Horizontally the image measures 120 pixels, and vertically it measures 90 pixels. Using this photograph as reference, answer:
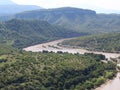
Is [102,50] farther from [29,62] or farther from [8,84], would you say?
[8,84]

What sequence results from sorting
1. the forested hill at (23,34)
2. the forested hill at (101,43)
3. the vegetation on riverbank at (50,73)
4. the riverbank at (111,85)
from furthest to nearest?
the forested hill at (23,34)
the forested hill at (101,43)
the riverbank at (111,85)
the vegetation on riverbank at (50,73)

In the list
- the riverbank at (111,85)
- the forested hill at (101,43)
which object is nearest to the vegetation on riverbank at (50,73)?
the riverbank at (111,85)

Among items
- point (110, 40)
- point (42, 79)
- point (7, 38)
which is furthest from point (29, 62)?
point (7, 38)

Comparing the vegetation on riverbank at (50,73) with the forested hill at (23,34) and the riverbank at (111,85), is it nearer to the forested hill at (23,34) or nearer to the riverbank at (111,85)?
the riverbank at (111,85)

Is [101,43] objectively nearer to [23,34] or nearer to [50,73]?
[23,34]

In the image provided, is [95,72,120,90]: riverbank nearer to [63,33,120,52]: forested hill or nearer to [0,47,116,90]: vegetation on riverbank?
[0,47,116,90]: vegetation on riverbank

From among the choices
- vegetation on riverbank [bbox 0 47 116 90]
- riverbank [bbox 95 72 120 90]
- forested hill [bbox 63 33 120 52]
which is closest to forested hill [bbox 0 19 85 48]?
forested hill [bbox 63 33 120 52]

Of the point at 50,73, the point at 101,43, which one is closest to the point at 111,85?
the point at 50,73

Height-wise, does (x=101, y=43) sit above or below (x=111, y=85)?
below
